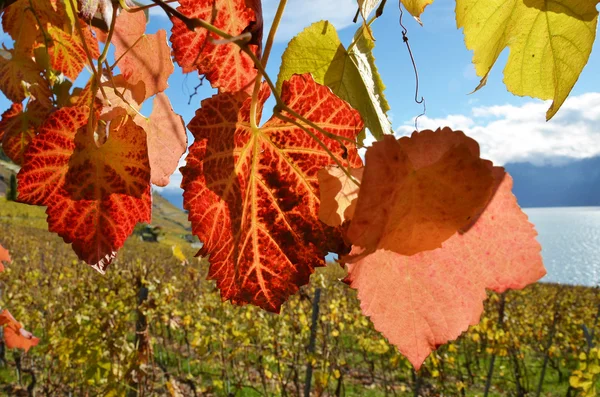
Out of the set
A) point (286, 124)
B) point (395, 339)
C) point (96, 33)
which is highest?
point (96, 33)

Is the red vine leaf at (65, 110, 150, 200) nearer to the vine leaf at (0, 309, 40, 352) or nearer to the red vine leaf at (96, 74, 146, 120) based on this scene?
the red vine leaf at (96, 74, 146, 120)

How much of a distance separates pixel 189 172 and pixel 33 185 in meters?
0.16

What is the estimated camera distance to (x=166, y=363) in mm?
7543

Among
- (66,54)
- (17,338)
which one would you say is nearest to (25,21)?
(66,54)

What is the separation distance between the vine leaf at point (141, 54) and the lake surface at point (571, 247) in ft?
65.1

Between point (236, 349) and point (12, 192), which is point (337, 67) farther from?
point (236, 349)

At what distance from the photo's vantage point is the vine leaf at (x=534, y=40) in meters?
0.38

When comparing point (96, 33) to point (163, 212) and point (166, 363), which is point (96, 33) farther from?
point (163, 212)

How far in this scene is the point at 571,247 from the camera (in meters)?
69.8

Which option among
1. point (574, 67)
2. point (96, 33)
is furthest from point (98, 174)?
point (574, 67)

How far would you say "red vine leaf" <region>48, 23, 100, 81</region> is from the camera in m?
0.62

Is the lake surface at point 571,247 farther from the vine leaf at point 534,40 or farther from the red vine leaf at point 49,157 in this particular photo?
the red vine leaf at point 49,157

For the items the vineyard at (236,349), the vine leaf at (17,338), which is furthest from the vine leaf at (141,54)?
the vineyard at (236,349)

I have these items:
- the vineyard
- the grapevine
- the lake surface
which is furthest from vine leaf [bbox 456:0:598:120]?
the lake surface
